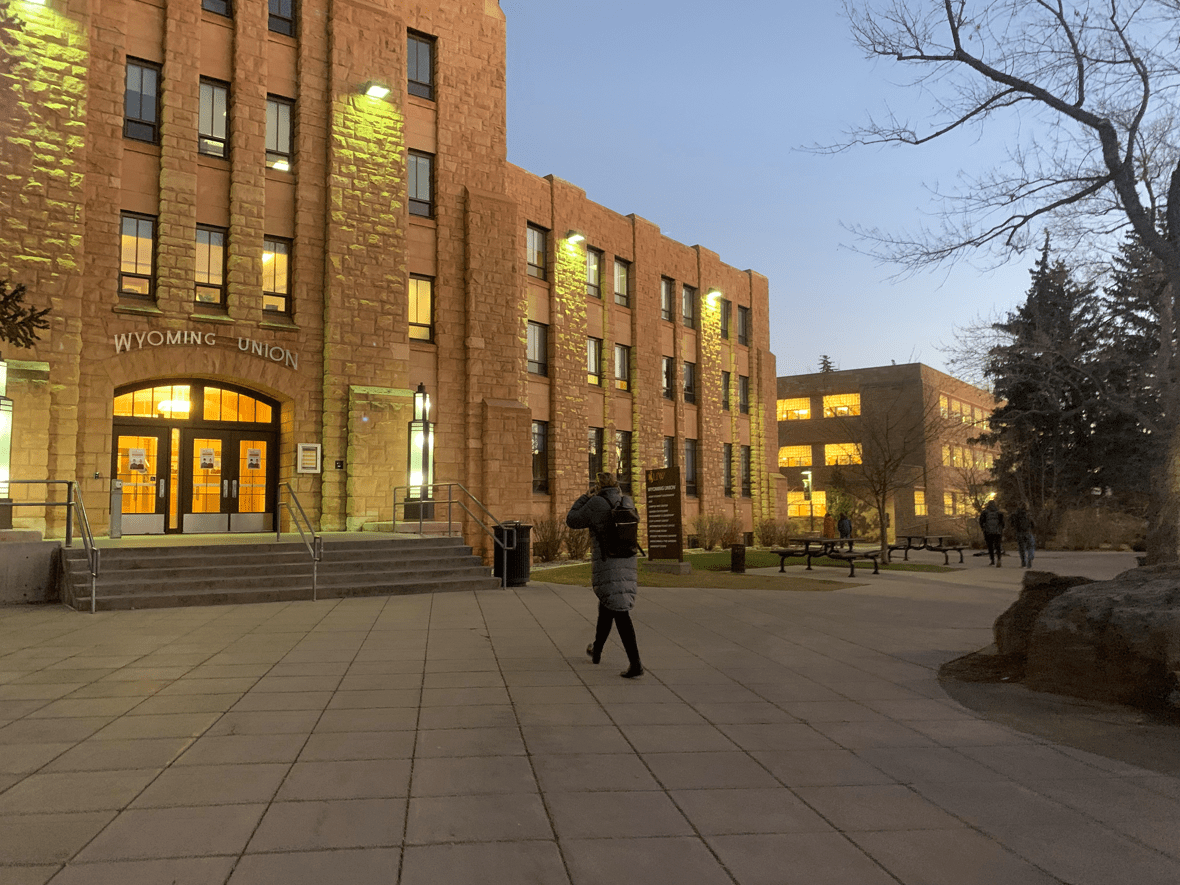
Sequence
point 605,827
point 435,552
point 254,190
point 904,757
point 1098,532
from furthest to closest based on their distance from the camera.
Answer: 1. point 1098,532
2. point 254,190
3. point 435,552
4. point 904,757
5. point 605,827

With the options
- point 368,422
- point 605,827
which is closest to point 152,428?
point 368,422

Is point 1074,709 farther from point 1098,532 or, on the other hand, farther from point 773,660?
point 1098,532

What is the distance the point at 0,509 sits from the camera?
1343 cm

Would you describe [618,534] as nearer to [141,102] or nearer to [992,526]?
[141,102]

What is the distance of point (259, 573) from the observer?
43.8 feet

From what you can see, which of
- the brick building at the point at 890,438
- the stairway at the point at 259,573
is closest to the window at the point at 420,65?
the stairway at the point at 259,573

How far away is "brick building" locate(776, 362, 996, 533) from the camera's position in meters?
45.9

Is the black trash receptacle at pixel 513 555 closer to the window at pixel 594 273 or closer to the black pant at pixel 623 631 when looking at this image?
the black pant at pixel 623 631

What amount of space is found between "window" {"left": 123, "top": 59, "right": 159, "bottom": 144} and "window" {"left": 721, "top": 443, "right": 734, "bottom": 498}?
23.4 m

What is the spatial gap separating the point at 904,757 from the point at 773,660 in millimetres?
3148

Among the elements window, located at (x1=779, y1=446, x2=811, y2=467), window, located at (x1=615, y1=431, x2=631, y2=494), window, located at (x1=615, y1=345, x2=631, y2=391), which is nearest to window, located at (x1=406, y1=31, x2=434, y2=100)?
window, located at (x1=615, y1=345, x2=631, y2=391)

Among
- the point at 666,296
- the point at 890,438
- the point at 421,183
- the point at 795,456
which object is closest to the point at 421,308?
the point at 421,183

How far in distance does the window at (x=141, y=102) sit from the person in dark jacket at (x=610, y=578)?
1601 cm

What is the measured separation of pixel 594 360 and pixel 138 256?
1493cm
